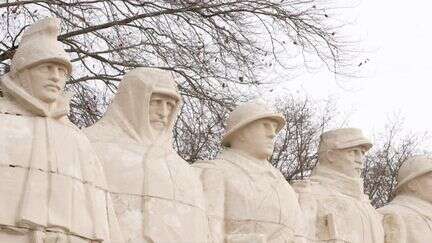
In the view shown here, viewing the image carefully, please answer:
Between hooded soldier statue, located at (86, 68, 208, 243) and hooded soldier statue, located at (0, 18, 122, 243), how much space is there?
524mm

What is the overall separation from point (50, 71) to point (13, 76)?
266 mm

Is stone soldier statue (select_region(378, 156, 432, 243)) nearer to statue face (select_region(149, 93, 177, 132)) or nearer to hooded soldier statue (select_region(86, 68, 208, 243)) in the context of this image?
hooded soldier statue (select_region(86, 68, 208, 243))

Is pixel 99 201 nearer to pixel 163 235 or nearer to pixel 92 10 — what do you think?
pixel 163 235

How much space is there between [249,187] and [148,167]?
4.34 feet

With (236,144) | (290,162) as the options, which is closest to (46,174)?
(236,144)

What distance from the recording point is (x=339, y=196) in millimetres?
13023

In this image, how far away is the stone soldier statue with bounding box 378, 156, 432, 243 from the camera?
527 inches

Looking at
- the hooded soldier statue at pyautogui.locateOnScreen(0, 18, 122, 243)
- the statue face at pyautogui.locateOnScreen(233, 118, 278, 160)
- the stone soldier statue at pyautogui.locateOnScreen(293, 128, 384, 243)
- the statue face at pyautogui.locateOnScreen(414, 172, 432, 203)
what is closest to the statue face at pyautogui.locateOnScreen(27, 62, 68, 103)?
the hooded soldier statue at pyautogui.locateOnScreen(0, 18, 122, 243)

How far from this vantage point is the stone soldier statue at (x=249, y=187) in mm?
11312

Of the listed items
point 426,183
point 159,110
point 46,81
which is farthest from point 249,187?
point 426,183

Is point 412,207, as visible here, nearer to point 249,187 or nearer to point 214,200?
point 249,187

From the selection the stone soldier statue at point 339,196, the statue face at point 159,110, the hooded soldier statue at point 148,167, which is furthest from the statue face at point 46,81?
the stone soldier statue at point 339,196

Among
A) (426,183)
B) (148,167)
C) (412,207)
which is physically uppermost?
(426,183)

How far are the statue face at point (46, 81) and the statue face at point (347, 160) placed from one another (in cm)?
427
